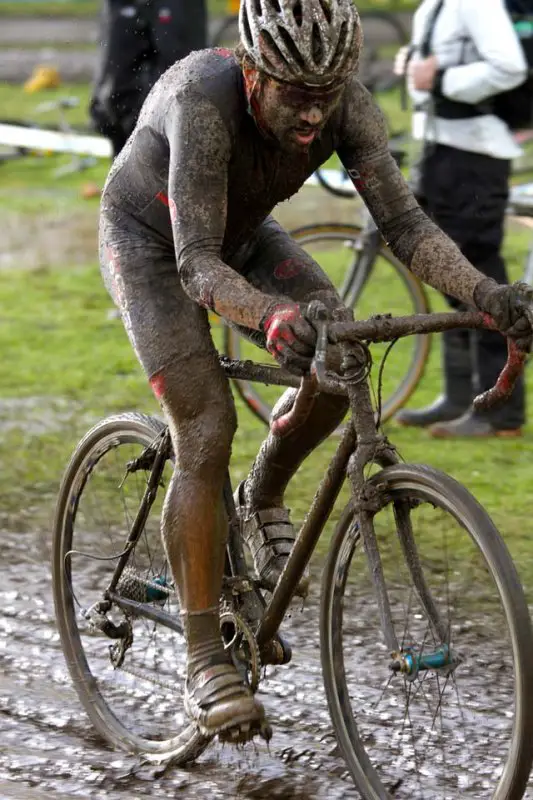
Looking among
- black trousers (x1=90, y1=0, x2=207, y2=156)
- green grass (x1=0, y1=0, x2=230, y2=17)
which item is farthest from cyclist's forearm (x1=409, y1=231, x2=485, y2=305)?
green grass (x1=0, y1=0, x2=230, y2=17)

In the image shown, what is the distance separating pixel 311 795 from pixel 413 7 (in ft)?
73.1

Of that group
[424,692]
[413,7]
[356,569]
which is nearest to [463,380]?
[356,569]

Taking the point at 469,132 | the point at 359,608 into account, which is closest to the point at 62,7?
the point at 469,132

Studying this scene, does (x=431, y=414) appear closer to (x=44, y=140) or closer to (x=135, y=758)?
(x=135, y=758)

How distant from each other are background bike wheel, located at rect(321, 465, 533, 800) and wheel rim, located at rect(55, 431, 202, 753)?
0.56 m

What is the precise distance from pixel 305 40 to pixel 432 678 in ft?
5.21

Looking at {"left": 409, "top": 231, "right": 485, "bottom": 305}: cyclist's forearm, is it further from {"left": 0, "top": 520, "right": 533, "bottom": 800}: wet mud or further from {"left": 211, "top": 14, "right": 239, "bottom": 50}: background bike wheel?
{"left": 211, "top": 14, "right": 239, "bottom": 50}: background bike wheel

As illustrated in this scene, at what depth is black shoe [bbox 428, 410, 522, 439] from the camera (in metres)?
8.31

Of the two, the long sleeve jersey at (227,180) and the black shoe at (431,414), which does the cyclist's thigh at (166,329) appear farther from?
the black shoe at (431,414)

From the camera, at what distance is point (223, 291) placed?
4.21 m

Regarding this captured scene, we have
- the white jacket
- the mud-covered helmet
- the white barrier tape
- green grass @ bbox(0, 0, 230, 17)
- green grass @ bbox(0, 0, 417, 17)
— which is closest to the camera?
the mud-covered helmet

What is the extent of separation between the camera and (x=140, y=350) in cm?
463

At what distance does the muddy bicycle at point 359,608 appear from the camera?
4074mm

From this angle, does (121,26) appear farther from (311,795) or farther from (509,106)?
(311,795)
